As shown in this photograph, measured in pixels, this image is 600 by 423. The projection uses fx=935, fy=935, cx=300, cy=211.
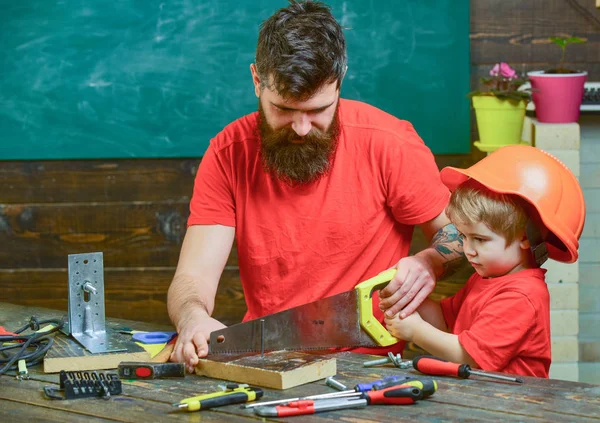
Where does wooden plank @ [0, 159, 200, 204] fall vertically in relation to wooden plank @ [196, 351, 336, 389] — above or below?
above

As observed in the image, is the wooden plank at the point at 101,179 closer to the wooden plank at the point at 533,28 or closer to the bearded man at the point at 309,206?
the wooden plank at the point at 533,28

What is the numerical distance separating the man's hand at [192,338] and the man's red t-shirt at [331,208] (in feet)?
1.18

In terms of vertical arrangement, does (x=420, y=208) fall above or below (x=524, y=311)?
above

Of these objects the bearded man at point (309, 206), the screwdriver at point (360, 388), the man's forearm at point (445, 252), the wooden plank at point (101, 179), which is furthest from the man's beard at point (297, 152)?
the wooden plank at point (101, 179)

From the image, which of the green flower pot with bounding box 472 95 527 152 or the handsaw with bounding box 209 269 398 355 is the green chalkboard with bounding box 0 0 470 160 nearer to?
the green flower pot with bounding box 472 95 527 152

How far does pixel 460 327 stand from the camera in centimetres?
227

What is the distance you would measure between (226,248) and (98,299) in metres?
0.47

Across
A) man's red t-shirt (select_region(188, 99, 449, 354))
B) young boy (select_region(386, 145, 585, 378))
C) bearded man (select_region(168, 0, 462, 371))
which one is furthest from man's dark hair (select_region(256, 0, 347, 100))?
young boy (select_region(386, 145, 585, 378))

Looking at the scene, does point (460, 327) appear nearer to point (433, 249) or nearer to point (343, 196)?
point (433, 249)

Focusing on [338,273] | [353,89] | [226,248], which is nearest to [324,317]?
[338,273]

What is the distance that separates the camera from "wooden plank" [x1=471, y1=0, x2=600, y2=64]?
12.2 feet

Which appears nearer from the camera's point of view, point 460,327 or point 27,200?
point 460,327

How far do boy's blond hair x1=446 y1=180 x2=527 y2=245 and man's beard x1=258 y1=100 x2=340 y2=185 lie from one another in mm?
423

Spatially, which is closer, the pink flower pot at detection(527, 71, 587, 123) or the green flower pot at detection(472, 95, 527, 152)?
the pink flower pot at detection(527, 71, 587, 123)
